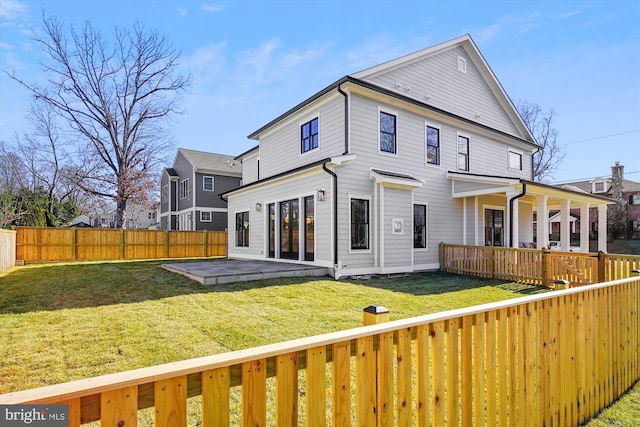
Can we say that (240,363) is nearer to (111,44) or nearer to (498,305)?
(498,305)

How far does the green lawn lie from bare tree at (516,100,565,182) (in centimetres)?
2410

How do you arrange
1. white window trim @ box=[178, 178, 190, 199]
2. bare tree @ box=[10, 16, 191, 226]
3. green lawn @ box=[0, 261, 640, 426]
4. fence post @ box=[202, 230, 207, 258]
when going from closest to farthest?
1. green lawn @ box=[0, 261, 640, 426]
2. fence post @ box=[202, 230, 207, 258]
3. bare tree @ box=[10, 16, 191, 226]
4. white window trim @ box=[178, 178, 190, 199]

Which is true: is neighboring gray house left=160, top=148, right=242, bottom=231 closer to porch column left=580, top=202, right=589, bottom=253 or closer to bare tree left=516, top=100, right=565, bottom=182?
porch column left=580, top=202, right=589, bottom=253

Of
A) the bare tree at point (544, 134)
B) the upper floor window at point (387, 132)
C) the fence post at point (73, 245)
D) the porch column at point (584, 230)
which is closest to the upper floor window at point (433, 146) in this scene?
the upper floor window at point (387, 132)

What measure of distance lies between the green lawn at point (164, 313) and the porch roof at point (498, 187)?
11.0 ft

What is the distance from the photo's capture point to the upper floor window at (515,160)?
16.0m

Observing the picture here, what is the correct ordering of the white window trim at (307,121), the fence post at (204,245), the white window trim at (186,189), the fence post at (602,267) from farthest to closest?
the white window trim at (186,189), the fence post at (204,245), the white window trim at (307,121), the fence post at (602,267)

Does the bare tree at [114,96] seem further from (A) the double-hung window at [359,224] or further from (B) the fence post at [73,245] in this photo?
(A) the double-hung window at [359,224]

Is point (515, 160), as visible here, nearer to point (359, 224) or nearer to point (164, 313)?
point (359, 224)

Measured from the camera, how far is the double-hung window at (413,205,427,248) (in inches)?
453

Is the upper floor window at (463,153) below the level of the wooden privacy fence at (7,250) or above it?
above

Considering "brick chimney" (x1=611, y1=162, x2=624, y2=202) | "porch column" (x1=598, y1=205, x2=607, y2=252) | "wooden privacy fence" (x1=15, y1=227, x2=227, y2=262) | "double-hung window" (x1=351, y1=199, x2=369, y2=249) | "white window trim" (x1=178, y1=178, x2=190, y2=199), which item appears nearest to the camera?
"double-hung window" (x1=351, y1=199, x2=369, y2=249)

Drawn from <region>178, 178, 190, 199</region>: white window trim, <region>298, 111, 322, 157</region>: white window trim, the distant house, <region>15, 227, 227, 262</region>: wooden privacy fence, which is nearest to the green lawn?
<region>298, 111, 322, 157</region>: white window trim

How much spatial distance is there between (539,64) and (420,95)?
7002mm
